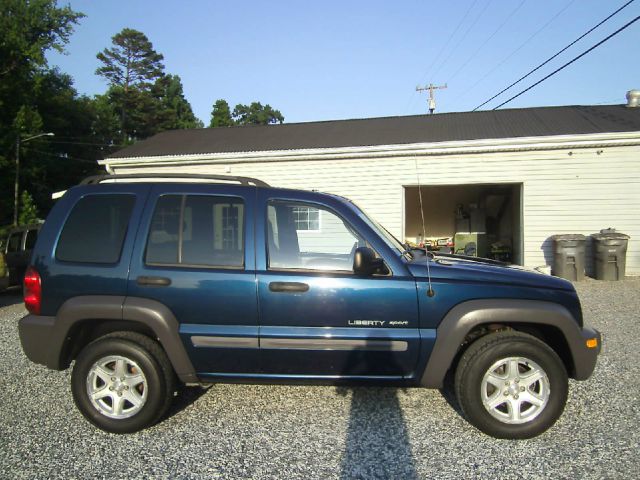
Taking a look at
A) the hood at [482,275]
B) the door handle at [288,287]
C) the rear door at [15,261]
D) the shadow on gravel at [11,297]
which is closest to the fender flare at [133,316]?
the door handle at [288,287]

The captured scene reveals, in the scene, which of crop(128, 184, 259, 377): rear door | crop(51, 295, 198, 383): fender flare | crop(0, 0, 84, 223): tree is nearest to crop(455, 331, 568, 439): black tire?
crop(128, 184, 259, 377): rear door

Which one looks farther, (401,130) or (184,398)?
(401,130)

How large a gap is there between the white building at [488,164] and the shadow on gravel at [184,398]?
7128 millimetres

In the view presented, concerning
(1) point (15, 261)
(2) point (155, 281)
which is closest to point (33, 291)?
Result: (2) point (155, 281)

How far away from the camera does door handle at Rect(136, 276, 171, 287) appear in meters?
3.36

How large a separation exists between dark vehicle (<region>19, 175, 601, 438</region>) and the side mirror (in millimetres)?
13

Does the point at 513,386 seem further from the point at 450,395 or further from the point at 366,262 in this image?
the point at 366,262

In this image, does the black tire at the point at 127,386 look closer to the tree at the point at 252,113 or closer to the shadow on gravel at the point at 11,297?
the shadow on gravel at the point at 11,297

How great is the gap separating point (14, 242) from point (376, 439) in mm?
10673

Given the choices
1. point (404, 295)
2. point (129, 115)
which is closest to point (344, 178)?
point (404, 295)

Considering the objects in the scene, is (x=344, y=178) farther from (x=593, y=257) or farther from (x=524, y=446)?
(x=524, y=446)

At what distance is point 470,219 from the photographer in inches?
632

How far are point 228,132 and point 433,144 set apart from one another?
Result: 28.5ft

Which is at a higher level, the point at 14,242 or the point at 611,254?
the point at 14,242
